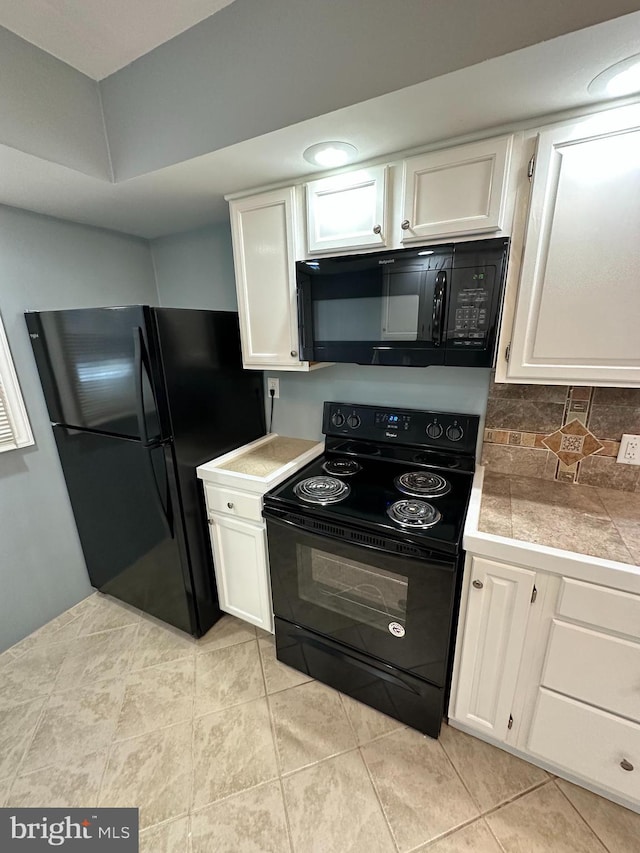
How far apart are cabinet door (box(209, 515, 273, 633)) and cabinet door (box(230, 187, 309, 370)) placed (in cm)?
82

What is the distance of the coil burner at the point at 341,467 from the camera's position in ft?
5.65

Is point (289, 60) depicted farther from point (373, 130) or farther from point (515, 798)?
point (515, 798)

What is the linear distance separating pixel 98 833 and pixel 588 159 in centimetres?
269

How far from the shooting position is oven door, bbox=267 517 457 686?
48.3 inches

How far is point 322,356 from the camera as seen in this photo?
1519 millimetres

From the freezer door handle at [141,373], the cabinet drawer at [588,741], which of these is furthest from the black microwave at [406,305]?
the cabinet drawer at [588,741]

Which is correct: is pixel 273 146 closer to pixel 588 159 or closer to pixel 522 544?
pixel 588 159

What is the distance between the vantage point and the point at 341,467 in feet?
5.81

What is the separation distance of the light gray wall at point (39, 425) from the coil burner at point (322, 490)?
1.50 m

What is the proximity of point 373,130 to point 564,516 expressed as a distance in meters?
1.47

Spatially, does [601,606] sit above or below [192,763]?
above

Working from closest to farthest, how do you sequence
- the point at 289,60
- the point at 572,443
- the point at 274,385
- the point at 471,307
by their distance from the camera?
the point at 289,60
the point at 471,307
the point at 572,443
the point at 274,385

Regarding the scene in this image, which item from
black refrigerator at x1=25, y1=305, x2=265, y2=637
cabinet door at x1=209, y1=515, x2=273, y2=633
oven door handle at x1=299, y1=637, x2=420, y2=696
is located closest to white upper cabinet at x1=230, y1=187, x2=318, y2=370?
black refrigerator at x1=25, y1=305, x2=265, y2=637
